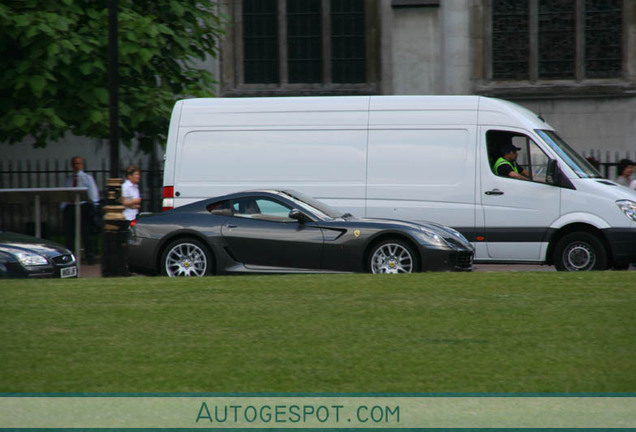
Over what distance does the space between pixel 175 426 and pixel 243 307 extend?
10.2ft

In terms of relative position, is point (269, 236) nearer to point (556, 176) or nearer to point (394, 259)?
point (394, 259)

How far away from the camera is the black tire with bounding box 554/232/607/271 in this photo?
13047 millimetres

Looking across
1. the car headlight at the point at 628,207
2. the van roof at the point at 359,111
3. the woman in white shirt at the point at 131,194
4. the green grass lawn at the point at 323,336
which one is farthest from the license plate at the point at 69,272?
the car headlight at the point at 628,207

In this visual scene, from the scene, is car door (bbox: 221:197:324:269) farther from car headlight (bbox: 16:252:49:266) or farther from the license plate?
car headlight (bbox: 16:252:49:266)

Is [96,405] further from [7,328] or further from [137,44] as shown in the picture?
[137,44]

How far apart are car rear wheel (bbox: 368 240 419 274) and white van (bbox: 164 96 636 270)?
1.70m

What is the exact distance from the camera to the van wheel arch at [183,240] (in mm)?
12289

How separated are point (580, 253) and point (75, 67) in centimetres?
838

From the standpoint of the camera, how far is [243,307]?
838 centimetres

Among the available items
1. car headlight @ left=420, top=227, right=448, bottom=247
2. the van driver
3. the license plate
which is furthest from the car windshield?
the license plate

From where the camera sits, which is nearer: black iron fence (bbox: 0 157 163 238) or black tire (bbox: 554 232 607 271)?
black tire (bbox: 554 232 607 271)

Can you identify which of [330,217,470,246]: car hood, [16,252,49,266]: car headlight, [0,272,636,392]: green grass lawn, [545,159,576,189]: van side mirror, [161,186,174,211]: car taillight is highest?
[545,159,576,189]: van side mirror

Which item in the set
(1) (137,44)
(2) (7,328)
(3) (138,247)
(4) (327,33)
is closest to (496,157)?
(3) (138,247)

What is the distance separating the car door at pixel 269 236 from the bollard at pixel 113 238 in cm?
130
